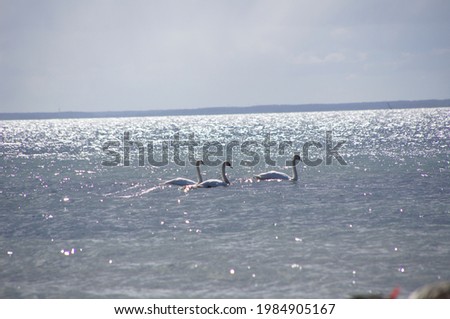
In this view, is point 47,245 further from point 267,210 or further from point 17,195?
point 17,195

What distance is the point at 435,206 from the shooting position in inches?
972

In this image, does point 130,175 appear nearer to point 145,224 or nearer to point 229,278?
point 145,224

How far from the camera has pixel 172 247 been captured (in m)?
18.3

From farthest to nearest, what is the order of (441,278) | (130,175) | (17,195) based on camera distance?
(130,175)
(17,195)
(441,278)

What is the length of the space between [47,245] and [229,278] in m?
7.17

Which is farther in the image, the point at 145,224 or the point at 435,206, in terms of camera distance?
the point at 435,206

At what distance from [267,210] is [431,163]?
24.5 meters

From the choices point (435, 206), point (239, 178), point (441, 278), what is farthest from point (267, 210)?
point (239, 178)

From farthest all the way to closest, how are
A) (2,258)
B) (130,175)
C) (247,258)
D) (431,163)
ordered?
1. (431,163)
2. (130,175)
3. (2,258)
4. (247,258)

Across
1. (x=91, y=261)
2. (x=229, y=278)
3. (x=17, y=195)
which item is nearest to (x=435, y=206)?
(x=229, y=278)

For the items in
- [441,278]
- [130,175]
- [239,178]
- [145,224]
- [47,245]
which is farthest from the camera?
[130,175]

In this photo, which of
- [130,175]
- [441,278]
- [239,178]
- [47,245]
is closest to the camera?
[441,278]

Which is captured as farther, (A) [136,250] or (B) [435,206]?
(B) [435,206]

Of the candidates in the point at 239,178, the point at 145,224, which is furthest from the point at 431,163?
the point at 145,224
